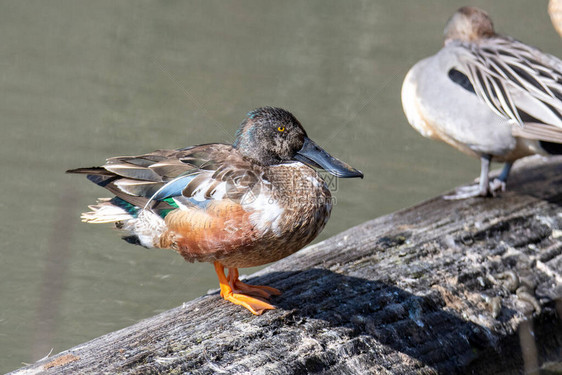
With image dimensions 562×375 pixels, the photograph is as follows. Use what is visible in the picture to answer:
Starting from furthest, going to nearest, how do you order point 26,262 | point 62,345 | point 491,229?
point 26,262 < point 62,345 < point 491,229

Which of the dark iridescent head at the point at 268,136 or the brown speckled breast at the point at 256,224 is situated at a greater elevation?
the dark iridescent head at the point at 268,136

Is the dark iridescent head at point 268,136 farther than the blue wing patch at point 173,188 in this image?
Yes

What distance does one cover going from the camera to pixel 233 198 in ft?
8.60

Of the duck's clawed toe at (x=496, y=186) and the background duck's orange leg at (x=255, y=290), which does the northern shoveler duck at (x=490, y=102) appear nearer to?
the duck's clawed toe at (x=496, y=186)

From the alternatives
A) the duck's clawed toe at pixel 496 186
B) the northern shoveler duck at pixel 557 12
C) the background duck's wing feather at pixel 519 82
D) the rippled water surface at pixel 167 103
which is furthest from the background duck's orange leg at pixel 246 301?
the northern shoveler duck at pixel 557 12

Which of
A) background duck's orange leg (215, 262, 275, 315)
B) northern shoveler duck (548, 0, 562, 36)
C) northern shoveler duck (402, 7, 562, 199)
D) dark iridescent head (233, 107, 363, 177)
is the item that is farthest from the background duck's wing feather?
background duck's orange leg (215, 262, 275, 315)

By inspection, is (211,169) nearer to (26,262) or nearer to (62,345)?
(62,345)

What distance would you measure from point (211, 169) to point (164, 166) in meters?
0.17

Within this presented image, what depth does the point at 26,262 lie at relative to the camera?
444cm

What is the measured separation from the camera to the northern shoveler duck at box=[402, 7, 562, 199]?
12.4 feet

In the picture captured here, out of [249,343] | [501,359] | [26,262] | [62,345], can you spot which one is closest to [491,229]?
[501,359]

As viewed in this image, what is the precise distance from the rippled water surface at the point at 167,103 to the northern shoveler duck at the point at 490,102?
1.21 metres

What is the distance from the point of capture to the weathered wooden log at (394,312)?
A: 2162 millimetres

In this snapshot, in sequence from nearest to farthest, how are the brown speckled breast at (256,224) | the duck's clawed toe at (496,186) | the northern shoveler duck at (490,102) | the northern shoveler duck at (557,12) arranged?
the brown speckled breast at (256,224) → the duck's clawed toe at (496,186) → the northern shoveler duck at (490,102) → the northern shoveler duck at (557,12)
